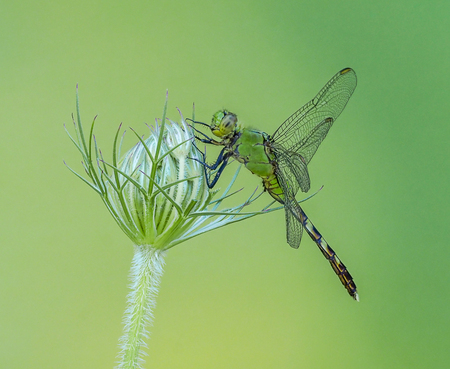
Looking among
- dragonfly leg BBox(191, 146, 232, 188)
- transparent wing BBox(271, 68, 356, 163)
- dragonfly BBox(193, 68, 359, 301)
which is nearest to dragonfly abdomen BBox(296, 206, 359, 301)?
dragonfly BBox(193, 68, 359, 301)

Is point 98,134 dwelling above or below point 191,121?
above

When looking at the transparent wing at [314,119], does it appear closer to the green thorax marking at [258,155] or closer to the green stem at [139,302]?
the green thorax marking at [258,155]

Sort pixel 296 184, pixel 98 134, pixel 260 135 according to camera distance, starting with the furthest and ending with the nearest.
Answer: pixel 98 134 < pixel 296 184 < pixel 260 135

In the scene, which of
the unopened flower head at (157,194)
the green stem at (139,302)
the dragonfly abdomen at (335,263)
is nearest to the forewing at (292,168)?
the dragonfly abdomen at (335,263)

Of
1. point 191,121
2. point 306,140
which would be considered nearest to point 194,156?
point 191,121

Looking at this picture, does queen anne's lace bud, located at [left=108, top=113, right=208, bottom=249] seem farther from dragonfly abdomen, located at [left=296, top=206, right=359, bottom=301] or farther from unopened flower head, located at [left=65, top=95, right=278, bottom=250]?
dragonfly abdomen, located at [left=296, top=206, right=359, bottom=301]

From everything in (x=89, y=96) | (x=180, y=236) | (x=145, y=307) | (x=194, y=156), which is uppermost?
(x=89, y=96)

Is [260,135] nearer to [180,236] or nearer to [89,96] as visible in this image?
[180,236]
